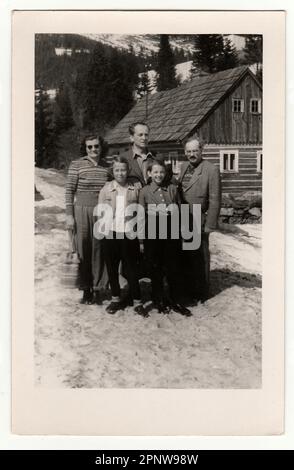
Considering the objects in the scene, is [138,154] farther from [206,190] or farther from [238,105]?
[238,105]

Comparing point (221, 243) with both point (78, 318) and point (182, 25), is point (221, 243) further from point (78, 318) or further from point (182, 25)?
point (182, 25)

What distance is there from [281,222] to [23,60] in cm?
239

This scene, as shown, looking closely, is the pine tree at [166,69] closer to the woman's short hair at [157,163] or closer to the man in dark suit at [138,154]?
the man in dark suit at [138,154]

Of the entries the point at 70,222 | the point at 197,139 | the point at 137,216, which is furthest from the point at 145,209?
the point at 197,139

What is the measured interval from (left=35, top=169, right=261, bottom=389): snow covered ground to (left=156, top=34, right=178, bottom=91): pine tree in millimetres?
1101

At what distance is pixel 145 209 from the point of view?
18.2 feet

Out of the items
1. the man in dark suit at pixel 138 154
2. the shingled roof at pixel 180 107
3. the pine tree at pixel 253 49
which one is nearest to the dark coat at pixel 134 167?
the man in dark suit at pixel 138 154

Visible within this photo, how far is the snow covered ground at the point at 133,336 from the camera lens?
5.54 metres

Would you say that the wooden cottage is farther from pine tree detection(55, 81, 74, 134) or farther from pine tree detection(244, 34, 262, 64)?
pine tree detection(55, 81, 74, 134)

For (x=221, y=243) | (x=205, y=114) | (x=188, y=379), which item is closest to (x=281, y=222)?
(x=221, y=243)

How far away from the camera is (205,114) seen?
226 inches

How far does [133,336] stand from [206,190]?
1288 mm

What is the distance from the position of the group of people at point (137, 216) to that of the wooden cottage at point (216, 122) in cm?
8

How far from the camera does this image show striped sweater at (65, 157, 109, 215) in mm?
5582
